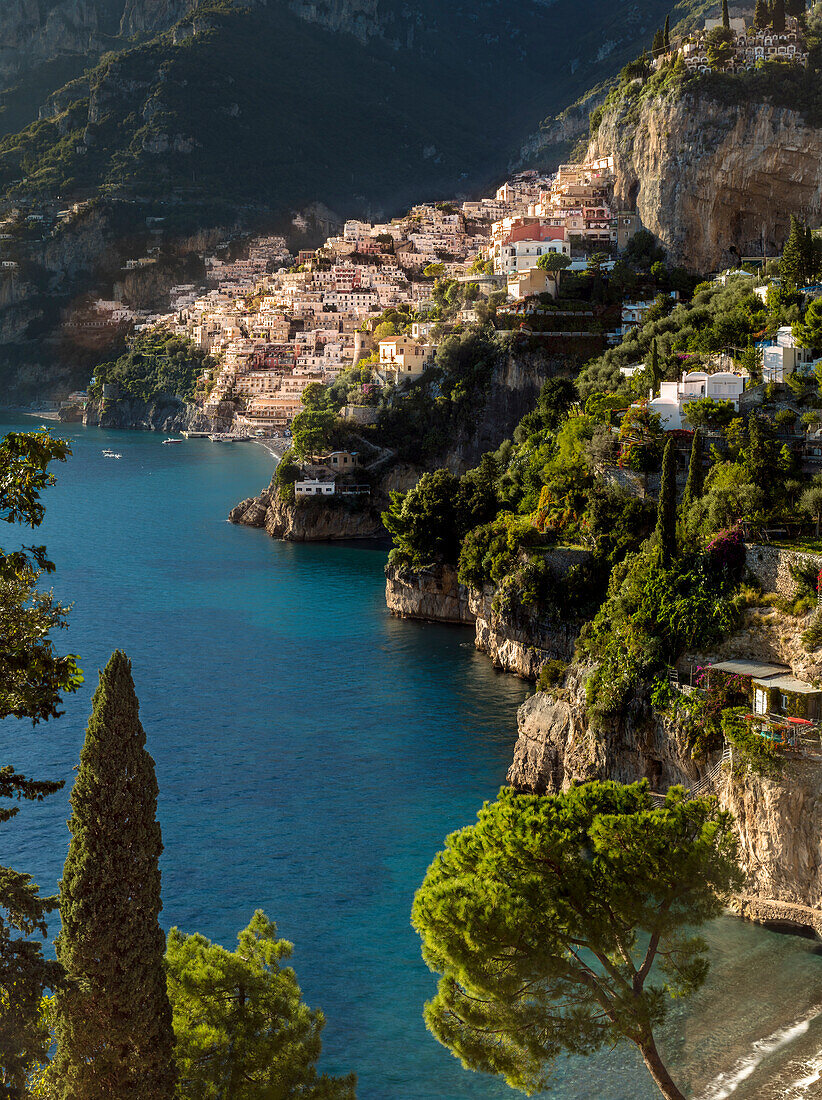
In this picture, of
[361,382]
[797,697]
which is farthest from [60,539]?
[797,697]

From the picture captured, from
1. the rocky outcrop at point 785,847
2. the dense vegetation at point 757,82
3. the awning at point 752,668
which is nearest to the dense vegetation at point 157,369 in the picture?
the dense vegetation at point 757,82

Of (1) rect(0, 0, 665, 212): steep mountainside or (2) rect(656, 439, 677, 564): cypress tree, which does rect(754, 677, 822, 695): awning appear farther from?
(1) rect(0, 0, 665, 212): steep mountainside

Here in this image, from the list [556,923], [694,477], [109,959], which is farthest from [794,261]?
[109,959]

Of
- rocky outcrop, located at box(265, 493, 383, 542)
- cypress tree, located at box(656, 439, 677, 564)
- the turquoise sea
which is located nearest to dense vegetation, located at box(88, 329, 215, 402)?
rocky outcrop, located at box(265, 493, 383, 542)

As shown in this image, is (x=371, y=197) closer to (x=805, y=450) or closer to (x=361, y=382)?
(x=361, y=382)

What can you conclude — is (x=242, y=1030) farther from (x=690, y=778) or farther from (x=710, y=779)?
(x=690, y=778)

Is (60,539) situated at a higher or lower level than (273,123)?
lower

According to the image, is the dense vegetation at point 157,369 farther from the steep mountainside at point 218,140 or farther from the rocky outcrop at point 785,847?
the rocky outcrop at point 785,847

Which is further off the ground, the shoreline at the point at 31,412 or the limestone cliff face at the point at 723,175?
the limestone cliff face at the point at 723,175

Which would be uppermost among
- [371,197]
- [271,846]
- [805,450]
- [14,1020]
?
[371,197]
